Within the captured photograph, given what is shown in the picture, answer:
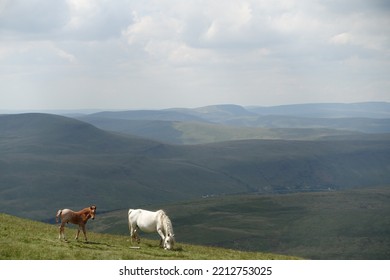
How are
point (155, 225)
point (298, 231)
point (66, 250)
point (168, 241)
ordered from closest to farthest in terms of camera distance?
point (66, 250), point (168, 241), point (155, 225), point (298, 231)

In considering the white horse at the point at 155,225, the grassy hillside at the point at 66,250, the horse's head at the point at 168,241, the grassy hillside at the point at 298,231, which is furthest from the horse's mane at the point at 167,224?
the grassy hillside at the point at 298,231

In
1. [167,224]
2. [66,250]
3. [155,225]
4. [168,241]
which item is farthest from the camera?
[155,225]

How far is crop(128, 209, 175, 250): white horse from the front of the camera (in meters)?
29.1

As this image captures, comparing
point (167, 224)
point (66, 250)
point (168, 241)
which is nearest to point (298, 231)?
point (167, 224)

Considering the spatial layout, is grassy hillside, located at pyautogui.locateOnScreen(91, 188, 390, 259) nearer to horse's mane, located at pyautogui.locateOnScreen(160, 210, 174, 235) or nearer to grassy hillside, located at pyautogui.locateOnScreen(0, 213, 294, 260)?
horse's mane, located at pyautogui.locateOnScreen(160, 210, 174, 235)

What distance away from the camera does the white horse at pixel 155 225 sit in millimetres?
29120

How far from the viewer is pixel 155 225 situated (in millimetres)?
30469

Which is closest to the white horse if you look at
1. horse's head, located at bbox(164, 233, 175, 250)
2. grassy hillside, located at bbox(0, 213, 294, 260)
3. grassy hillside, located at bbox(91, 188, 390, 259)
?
horse's head, located at bbox(164, 233, 175, 250)

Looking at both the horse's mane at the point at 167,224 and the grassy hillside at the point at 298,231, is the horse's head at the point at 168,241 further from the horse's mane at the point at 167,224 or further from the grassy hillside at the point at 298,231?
the grassy hillside at the point at 298,231

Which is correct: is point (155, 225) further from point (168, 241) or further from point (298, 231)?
point (298, 231)

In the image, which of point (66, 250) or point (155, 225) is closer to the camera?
point (66, 250)
